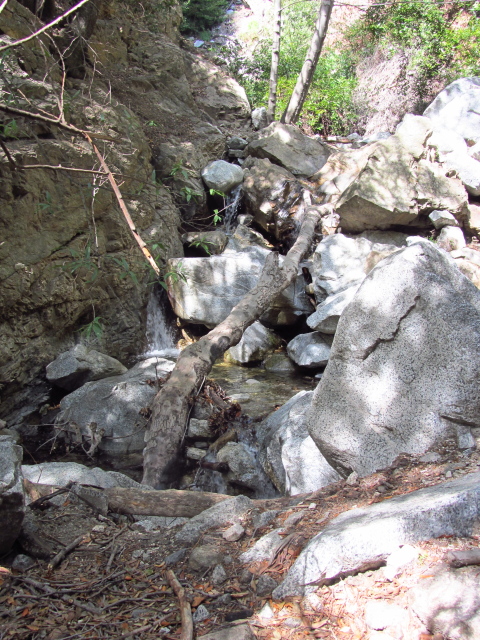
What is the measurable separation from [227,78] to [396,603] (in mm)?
15323

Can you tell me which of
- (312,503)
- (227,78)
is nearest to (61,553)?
(312,503)

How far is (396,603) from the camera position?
1.54m

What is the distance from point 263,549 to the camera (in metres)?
2.12

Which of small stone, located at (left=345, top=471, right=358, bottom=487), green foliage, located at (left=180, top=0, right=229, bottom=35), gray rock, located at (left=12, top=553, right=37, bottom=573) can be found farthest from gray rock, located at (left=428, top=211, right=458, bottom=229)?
green foliage, located at (left=180, top=0, right=229, bottom=35)

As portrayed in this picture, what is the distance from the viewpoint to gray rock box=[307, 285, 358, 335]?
7082mm

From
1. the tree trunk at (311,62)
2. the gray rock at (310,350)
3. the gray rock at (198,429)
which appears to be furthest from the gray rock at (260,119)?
the gray rock at (198,429)

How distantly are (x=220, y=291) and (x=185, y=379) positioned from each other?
3507 mm

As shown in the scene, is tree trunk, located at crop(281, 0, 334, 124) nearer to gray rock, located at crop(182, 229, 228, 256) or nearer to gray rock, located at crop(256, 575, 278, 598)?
gray rock, located at crop(182, 229, 228, 256)

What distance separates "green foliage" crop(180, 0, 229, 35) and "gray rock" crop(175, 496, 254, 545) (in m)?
19.6

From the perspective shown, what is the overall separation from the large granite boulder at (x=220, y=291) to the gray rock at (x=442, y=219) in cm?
286

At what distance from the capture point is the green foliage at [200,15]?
58.4ft

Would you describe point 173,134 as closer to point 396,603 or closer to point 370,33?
point 370,33

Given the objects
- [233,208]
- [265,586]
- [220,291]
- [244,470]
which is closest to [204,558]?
[265,586]

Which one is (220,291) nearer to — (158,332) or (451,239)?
(158,332)
